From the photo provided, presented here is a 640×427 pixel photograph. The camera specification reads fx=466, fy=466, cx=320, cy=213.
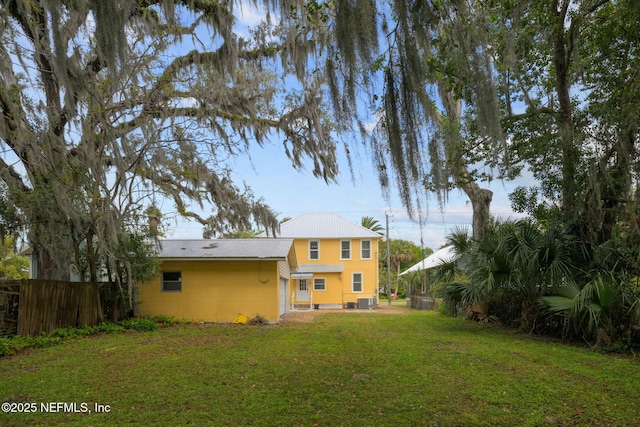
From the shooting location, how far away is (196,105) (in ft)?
39.6

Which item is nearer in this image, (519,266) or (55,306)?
(519,266)

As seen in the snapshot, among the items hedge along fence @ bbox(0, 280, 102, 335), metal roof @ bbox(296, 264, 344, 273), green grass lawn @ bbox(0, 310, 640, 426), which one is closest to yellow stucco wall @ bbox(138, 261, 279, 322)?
hedge along fence @ bbox(0, 280, 102, 335)

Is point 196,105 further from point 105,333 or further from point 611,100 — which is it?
point 611,100

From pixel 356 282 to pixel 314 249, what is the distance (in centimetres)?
305

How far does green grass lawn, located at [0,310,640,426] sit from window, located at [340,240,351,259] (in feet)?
55.0

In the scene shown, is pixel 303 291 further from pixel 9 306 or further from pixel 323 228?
pixel 9 306

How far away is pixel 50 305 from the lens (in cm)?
1052

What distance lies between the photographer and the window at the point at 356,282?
26.6 meters

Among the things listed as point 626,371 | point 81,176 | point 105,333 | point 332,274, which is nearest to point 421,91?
point 626,371

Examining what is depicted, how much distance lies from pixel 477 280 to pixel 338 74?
7869 mm

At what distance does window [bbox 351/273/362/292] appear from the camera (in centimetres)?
2656

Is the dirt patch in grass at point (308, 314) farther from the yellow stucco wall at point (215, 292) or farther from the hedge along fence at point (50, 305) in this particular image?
the hedge along fence at point (50, 305)

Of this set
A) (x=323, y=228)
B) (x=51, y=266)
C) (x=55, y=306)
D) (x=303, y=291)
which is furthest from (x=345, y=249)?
(x=55, y=306)

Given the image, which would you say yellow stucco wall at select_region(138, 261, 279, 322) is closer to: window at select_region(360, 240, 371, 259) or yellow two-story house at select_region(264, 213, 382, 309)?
yellow two-story house at select_region(264, 213, 382, 309)
